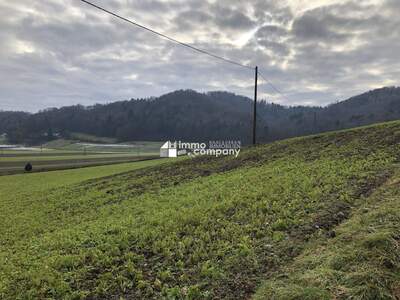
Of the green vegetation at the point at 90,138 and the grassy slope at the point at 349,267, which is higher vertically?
the grassy slope at the point at 349,267

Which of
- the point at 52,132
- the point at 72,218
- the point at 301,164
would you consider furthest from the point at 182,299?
the point at 52,132

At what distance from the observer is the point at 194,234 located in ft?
24.8

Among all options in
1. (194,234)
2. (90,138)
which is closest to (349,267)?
(194,234)

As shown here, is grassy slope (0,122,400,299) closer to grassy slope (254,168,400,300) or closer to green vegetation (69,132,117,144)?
grassy slope (254,168,400,300)

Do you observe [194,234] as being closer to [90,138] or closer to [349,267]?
[349,267]

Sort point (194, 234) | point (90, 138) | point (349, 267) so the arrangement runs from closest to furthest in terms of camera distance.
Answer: point (349, 267), point (194, 234), point (90, 138)

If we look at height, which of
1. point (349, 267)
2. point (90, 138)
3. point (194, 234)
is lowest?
point (90, 138)

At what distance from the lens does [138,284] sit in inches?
213

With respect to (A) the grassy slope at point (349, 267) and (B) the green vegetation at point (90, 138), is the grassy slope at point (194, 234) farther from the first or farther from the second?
(B) the green vegetation at point (90, 138)

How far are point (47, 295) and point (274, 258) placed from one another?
421 centimetres

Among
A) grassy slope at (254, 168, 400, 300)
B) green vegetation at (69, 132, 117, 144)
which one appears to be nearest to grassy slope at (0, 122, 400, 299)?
grassy slope at (254, 168, 400, 300)

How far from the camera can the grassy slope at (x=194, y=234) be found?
546 centimetres

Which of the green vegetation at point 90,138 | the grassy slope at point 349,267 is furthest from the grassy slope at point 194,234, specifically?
the green vegetation at point 90,138

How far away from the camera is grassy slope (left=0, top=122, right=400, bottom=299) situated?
546 centimetres
